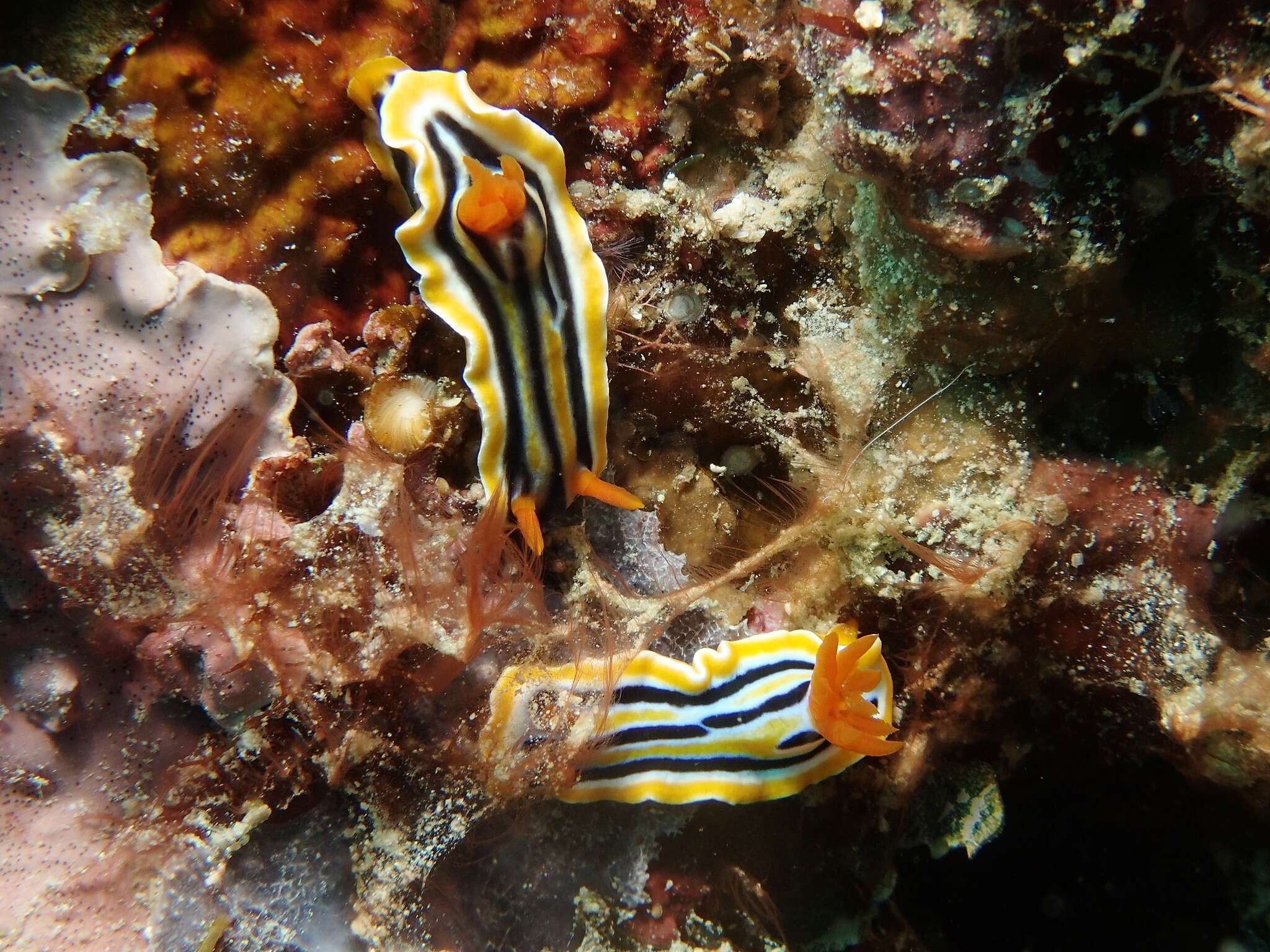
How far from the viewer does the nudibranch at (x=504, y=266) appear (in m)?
2.40

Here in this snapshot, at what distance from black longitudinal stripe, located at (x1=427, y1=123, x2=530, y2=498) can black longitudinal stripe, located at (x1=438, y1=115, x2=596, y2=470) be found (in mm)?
101

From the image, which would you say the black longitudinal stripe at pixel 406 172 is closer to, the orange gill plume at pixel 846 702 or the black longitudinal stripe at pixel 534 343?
the black longitudinal stripe at pixel 534 343

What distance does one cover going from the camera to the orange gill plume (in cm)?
262

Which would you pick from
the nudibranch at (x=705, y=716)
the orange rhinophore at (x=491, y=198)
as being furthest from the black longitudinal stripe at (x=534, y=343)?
the nudibranch at (x=705, y=716)

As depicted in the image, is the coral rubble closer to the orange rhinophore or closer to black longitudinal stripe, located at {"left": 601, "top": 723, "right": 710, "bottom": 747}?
black longitudinal stripe, located at {"left": 601, "top": 723, "right": 710, "bottom": 747}

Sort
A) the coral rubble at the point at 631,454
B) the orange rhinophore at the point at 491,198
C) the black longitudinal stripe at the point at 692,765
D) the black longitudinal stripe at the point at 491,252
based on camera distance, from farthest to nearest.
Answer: the black longitudinal stripe at the point at 692,765, the black longitudinal stripe at the point at 491,252, the orange rhinophore at the point at 491,198, the coral rubble at the point at 631,454

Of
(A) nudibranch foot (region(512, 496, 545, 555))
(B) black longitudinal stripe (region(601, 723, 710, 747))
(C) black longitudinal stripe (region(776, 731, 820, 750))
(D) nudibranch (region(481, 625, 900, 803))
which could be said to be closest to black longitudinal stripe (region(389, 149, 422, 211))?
(A) nudibranch foot (region(512, 496, 545, 555))

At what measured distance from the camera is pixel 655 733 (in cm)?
287

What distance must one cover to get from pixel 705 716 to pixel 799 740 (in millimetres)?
400

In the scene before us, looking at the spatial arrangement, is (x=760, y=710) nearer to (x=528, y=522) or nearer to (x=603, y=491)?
(x=603, y=491)

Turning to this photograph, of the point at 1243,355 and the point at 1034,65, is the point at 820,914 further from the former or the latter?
the point at 1034,65

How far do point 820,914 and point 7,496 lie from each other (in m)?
3.65

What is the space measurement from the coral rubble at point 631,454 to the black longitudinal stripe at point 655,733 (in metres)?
0.16

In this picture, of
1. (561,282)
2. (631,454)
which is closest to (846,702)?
(631,454)
